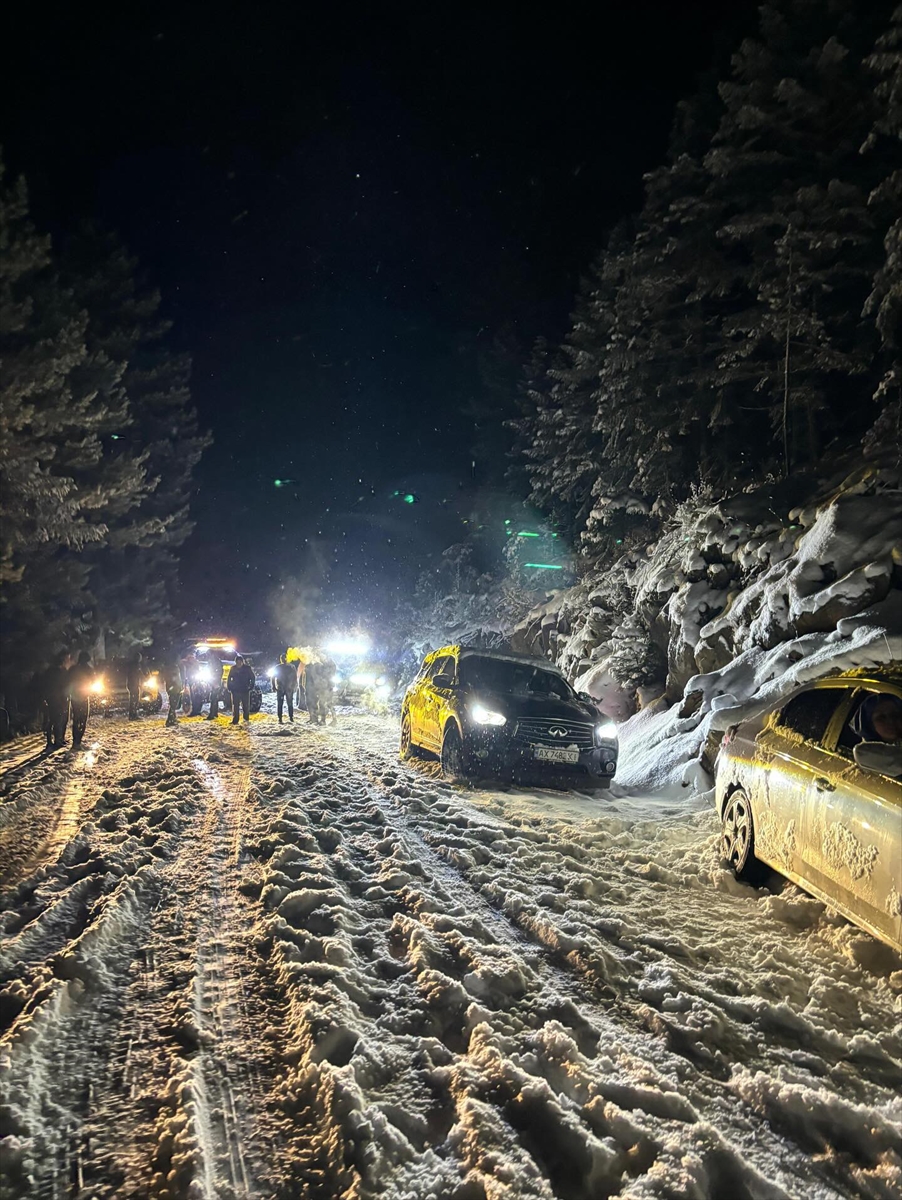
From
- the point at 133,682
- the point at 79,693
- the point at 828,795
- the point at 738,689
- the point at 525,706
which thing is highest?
the point at 738,689

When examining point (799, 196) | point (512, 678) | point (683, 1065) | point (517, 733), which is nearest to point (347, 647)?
point (512, 678)

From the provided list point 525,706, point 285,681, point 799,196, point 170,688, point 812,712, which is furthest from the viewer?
point 170,688

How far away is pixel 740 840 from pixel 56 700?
46.1ft

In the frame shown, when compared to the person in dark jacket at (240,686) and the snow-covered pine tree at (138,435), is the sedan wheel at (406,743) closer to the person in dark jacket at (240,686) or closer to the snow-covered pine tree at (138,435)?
the person in dark jacket at (240,686)

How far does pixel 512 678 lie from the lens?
12.2 metres

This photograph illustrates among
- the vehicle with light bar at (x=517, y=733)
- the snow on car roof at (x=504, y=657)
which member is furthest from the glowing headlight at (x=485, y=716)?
the snow on car roof at (x=504, y=657)

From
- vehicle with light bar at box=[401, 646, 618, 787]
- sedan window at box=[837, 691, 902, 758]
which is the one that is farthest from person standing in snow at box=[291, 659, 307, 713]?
sedan window at box=[837, 691, 902, 758]

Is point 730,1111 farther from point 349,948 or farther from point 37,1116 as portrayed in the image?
point 37,1116

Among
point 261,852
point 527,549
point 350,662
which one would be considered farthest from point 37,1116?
point 350,662

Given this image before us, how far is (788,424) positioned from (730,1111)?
18.4m

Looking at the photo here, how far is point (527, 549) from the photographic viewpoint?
3225 centimetres

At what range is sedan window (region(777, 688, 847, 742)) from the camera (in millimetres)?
5418

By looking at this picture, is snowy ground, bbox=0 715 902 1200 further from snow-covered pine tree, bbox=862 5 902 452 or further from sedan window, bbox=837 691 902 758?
snow-covered pine tree, bbox=862 5 902 452

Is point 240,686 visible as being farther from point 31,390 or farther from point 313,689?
point 31,390
